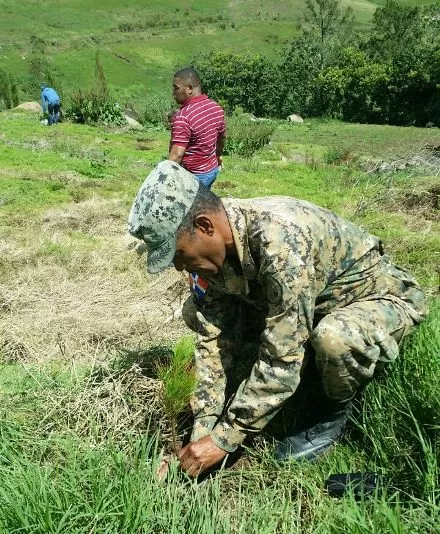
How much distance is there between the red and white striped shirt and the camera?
4.94m

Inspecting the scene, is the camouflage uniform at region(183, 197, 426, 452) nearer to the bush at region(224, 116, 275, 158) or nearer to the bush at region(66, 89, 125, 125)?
the bush at region(224, 116, 275, 158)

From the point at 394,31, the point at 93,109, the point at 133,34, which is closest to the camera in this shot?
the point at 93,109

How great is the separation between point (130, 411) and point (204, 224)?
0.95 meters

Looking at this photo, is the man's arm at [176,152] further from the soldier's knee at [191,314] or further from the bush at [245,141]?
the bush at [245,141]

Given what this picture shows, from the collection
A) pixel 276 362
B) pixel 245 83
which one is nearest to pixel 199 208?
pixel 276 362

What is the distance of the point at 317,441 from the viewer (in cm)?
237

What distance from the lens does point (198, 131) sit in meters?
5.01

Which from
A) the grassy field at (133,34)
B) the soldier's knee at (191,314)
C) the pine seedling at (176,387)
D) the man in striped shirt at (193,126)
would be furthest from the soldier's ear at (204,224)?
the grassy field at (133,34)

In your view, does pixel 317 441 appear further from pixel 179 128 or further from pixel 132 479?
pixel 179 128

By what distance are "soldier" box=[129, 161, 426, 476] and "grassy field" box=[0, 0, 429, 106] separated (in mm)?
30988

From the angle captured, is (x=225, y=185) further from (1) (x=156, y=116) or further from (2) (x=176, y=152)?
(1) (x=156, y=116)

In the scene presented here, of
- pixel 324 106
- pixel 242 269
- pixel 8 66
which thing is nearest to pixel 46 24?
pixel 8 66

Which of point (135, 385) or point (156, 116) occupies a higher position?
point (135, 385)

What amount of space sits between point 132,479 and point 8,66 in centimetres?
4125
